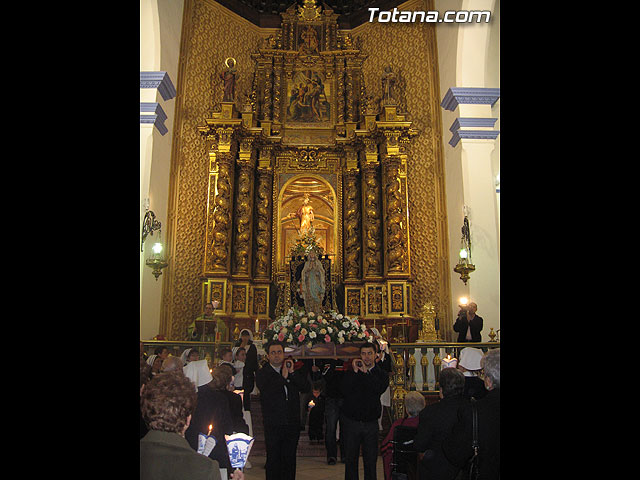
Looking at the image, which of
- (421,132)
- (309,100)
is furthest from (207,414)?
(309,100)

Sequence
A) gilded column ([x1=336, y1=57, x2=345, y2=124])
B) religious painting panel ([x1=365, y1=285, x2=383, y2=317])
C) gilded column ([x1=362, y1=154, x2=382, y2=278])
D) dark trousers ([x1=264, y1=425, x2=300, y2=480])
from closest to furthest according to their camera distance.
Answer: dark trousers ([x1=264, y1=425, x2=300, y2=480]) < religious painting panel ([x1=365, y1=285, x2=383, y2=317]) < gilded column ([x1=362, y1=154, x2=382, y2=278]) < gilded column ([x1=336, y1=57, x2=345, y2=124])

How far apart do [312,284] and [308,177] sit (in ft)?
12.3

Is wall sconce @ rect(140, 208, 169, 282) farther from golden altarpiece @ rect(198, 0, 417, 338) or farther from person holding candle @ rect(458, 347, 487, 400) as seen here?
person holding candle @ rect(458, 347, 487, 400)

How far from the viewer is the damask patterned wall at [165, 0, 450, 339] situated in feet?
46.3

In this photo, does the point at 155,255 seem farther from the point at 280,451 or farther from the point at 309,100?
the point at 280,451

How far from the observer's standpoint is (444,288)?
14.1 m

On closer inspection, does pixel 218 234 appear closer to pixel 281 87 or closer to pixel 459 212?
pixel 281 87

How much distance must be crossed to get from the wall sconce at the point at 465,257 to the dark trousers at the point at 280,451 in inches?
285

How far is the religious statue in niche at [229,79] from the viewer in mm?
14781

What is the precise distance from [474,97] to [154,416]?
11315 millimetres

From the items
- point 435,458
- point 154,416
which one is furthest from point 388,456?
point 154,416

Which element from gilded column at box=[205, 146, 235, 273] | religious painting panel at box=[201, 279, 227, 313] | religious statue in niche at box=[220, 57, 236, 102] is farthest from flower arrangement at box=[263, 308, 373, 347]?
religious statue in niche at box=[220, 57, 236, 102]

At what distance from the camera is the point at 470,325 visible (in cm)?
984

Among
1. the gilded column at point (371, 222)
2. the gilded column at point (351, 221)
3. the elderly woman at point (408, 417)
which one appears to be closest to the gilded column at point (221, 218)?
the gilded column at point (351, 221)
